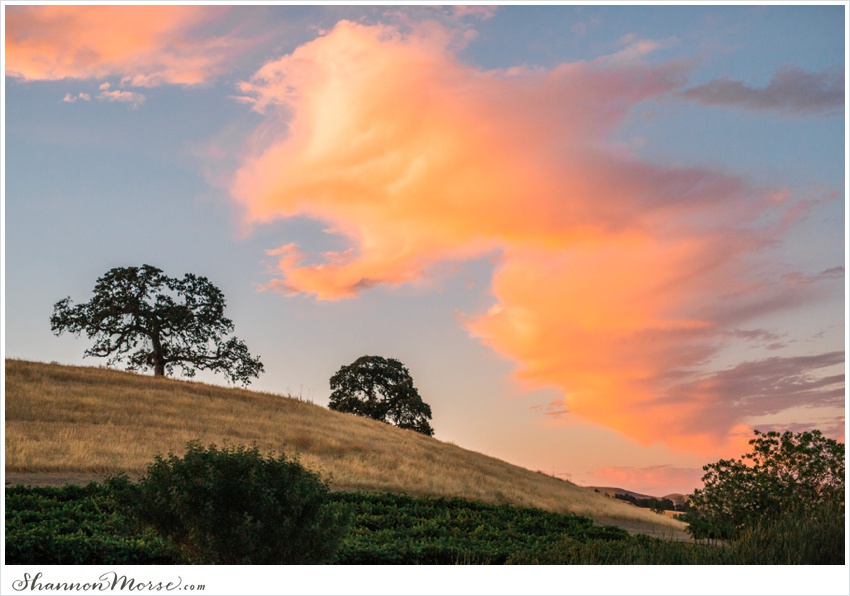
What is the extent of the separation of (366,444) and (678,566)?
1914 cm

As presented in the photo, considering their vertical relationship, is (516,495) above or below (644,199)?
below

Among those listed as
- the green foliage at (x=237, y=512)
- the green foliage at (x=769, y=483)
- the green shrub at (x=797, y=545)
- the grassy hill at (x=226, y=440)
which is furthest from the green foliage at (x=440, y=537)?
the grassy hill at (x=226, y=440)

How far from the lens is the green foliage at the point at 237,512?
759 centimetres

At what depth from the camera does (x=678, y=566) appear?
8094 millimetres

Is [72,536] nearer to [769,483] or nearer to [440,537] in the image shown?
[440,537]

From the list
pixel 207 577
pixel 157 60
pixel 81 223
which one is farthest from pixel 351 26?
pixel 207 577

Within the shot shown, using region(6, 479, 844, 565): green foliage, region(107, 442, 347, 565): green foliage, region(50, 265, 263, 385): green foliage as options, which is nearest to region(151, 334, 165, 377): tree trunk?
region(50, 265, 263, 385): green foliage

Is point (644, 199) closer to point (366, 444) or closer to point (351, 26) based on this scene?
point (351, 26)

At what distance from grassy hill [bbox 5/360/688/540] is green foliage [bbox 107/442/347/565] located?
9.08 m

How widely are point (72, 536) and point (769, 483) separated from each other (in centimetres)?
1175

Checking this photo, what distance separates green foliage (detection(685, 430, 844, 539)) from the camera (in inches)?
550

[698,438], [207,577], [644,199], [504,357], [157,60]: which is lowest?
[207,577]

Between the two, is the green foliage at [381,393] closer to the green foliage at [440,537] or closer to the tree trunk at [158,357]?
the tree trunk at [158,357]

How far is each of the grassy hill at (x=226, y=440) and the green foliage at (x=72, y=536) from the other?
10.5ft
